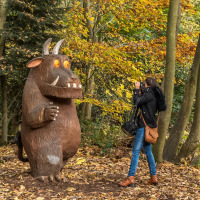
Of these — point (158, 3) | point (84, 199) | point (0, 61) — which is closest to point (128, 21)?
point (158, 3)

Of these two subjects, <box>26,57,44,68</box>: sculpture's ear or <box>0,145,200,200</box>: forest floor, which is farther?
<box>26,57,44,68</box>: sculpture's ear

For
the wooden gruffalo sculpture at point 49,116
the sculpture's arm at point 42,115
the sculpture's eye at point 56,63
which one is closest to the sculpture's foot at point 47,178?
the wooden gruffalo sculpture at point 49,116

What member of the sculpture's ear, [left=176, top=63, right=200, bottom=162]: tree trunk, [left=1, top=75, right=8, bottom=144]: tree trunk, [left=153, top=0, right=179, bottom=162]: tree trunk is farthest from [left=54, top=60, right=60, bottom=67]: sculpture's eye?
[left=1, top=75, right=8, bottom=144]: tree trunk

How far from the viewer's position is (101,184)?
483cm

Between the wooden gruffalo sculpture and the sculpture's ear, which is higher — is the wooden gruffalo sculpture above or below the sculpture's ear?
below

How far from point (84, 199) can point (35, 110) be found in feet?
5.27

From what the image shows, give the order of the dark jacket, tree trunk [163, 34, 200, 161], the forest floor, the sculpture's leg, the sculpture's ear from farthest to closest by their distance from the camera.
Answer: tree trunk [163, 34, 200, 161]
the sculpture's ear
the dark jacket
the sculpture's leg
the forest floor

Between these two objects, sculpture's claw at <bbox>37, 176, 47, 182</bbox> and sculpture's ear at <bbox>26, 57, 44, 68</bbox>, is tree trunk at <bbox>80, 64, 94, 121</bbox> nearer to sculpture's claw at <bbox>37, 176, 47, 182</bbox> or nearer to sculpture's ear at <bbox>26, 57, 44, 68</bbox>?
sculpture's ear at <bbox>26, 57, 44, 68</bbox>

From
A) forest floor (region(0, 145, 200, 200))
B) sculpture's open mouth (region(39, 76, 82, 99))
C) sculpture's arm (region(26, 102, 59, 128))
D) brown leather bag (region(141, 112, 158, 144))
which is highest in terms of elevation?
sculpture's open mouth (region(39, 76, 82, 99))

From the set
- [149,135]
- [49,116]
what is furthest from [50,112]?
[149,135]

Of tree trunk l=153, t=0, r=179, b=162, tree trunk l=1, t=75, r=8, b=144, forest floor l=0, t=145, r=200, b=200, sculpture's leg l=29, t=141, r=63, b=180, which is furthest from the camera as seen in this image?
tree trunk l=1, t=75, r=8, b=144

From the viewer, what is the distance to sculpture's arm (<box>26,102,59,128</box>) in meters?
4.30

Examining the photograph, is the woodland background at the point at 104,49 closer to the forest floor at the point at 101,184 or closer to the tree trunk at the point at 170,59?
the tree trunk at the point at 170,59

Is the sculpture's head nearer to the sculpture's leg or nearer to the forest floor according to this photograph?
the sculpture's leg
